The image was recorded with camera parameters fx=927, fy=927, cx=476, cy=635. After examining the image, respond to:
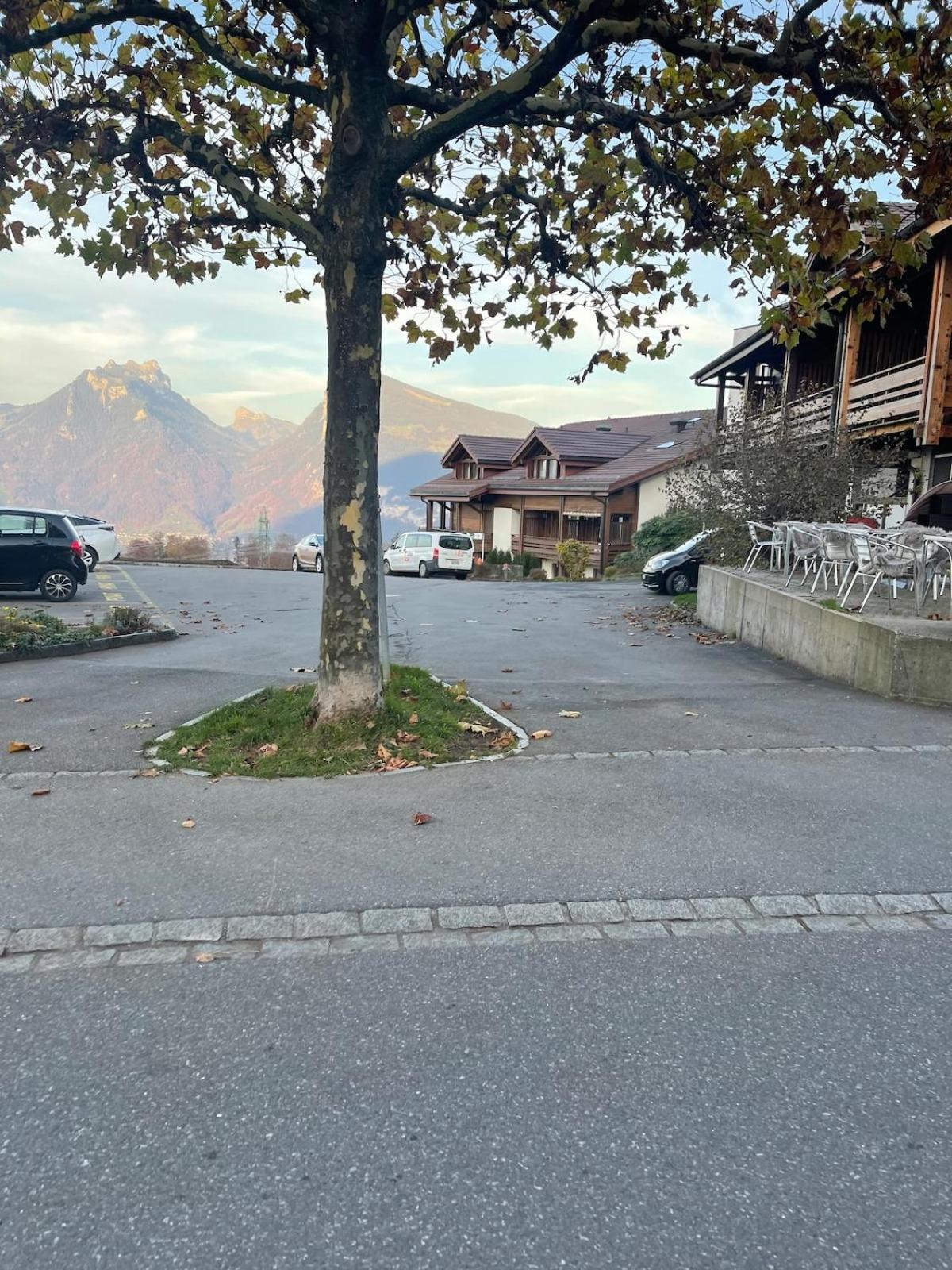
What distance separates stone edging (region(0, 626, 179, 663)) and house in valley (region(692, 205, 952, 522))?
10.1 m

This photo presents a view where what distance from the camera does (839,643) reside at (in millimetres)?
9156

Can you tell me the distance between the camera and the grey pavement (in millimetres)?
2148

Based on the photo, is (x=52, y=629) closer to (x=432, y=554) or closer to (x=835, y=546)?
(x=835, y=546)

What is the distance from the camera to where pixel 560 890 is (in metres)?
4.07

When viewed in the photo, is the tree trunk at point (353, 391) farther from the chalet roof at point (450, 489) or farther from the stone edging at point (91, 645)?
the chalet roof at point (450, 489)

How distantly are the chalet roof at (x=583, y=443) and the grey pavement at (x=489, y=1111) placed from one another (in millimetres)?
42523

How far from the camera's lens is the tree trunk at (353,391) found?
6207 mm

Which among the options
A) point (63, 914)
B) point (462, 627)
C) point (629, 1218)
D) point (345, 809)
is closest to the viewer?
point (629, 1218)

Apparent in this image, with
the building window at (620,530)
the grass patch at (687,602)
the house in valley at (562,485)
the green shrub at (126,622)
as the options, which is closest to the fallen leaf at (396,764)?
the green shrub at (126,622)

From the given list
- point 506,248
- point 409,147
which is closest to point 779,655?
point 506,248

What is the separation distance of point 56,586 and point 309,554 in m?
19.7

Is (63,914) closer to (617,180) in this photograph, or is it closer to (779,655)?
(617,180)

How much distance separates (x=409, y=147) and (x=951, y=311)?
12.9 metres

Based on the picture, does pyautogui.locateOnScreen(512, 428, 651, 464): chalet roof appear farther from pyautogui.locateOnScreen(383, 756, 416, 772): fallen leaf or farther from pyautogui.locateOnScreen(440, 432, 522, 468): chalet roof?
pyautogui.locateOnScreen(383, 756, 416, 772): fallen leaf
